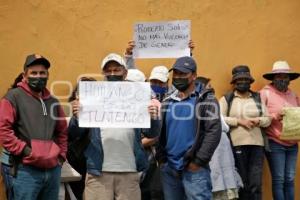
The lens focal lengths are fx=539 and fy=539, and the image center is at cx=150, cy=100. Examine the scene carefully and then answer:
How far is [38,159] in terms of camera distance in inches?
188

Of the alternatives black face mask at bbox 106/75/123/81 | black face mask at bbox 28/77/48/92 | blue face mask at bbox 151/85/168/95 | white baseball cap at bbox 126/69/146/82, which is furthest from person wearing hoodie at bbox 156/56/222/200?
blue face mask at bbox 151/85/168/95

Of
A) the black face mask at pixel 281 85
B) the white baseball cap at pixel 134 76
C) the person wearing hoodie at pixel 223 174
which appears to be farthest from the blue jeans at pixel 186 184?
the black face mask at pixel 281 85

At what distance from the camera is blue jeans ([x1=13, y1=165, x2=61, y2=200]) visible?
478cm

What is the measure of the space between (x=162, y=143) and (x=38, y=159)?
121 cm

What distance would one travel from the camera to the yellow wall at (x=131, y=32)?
6.66 meters

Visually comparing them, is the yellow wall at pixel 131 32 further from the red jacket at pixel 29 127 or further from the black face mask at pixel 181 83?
the black face mask at pixel 181 83

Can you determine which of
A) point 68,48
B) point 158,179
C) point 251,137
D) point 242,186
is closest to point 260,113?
point 251,137

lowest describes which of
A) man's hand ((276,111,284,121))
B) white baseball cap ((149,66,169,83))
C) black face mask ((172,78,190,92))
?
man's hand ((276,111,284,121))

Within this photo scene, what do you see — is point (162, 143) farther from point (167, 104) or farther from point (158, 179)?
point (158, 179)

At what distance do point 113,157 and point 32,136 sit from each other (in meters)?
0.77

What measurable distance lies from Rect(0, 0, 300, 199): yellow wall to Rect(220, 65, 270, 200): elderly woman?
0.57 metres

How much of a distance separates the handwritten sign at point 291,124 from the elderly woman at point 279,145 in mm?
161

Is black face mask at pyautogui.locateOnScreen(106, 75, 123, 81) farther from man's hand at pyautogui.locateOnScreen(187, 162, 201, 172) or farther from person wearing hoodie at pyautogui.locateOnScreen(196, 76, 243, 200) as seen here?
person wearing hoodie at pyautogui.locateOnScreen(196, 76, 243, 200)

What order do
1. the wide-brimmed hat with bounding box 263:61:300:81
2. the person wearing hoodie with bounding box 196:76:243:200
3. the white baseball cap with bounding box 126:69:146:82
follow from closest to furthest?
the white baseball cap with bounding box 126:69:146:82 < the person wearing hoodie with bounding box 196:76:243:200 < the wide-brimmed hat with bounding box 263:61:300:81
